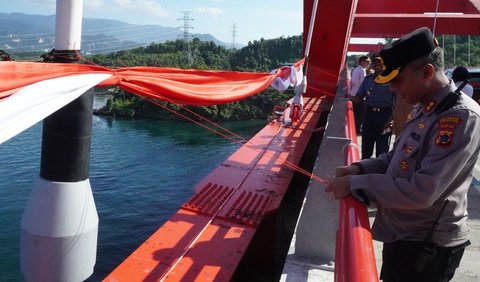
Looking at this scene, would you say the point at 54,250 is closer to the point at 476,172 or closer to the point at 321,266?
the point at 321,266

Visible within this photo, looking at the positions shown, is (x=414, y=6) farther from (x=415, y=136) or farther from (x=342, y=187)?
(x=342, y=187)

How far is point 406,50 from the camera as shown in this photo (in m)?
1.54

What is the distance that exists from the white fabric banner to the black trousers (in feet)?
5.60

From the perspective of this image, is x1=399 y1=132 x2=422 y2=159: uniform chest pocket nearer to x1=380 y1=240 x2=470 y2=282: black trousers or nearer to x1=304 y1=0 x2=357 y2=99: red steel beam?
x1=380 y1=240 x2=470 y2=282: black trousers

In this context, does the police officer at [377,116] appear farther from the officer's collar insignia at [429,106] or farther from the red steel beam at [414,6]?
the red steel beam at [414,6]

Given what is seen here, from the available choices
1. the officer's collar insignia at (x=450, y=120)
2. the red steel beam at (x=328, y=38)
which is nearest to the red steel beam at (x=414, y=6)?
the red steel beam at (x=328, y=38)

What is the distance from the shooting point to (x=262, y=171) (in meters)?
4.74

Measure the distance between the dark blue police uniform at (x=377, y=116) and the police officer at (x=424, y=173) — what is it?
10.6 ft

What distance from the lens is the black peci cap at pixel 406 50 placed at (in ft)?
4.98

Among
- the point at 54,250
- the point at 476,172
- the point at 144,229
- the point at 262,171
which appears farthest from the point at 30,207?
the point at 144,229

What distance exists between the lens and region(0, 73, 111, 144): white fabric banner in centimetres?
174

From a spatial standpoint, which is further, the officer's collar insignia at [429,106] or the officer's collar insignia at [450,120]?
the officer's collar insignia at [429,106]

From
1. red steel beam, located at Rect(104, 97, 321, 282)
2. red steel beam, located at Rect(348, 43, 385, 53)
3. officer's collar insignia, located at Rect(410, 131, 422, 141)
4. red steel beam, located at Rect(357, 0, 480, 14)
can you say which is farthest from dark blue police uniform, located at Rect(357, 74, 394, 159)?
red steel beam, located at Rect(348, 43, 385, 53)

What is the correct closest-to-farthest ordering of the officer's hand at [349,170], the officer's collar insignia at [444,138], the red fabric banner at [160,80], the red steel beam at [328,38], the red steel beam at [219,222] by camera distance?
the officer's collar insignia at [444,138] → the officer's hand at [349,170] → the red fabric banner at [160,80] → the red steel beam at [219,222] → the red steel beam at [328,38]
